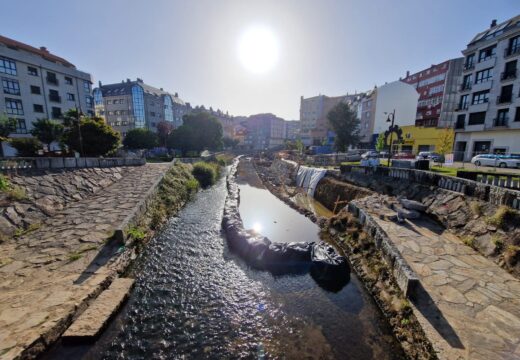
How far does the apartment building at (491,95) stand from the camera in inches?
945

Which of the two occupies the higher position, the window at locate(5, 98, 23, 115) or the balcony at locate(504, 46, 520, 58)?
the balcony at locate(504, 46, 520, 58)

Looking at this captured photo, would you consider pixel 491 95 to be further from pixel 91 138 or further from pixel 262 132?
pixel 262 132

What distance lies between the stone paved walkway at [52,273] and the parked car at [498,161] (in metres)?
29.4

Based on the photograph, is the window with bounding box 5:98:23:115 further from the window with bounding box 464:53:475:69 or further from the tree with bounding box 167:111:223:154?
the window with bounding box 464:53:475:69

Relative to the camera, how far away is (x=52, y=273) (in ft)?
20.2

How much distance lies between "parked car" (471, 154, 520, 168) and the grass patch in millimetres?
17272

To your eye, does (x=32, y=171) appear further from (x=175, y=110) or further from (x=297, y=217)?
(x=175, y=110)

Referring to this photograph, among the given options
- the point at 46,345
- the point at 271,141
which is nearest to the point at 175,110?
the point at 271,141

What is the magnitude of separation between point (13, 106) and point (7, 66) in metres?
5.27

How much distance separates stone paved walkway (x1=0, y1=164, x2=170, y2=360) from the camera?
14.8 feet

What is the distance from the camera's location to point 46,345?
4.43 meters

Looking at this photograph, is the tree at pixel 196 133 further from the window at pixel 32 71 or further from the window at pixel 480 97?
the window at pixel 480 97

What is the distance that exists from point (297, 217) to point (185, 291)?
391 inches

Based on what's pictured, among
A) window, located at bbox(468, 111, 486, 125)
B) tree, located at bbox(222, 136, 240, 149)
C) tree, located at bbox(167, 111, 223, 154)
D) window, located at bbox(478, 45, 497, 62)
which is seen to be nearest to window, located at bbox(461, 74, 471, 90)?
window, located at bbox(478, 45, 497, 62)
